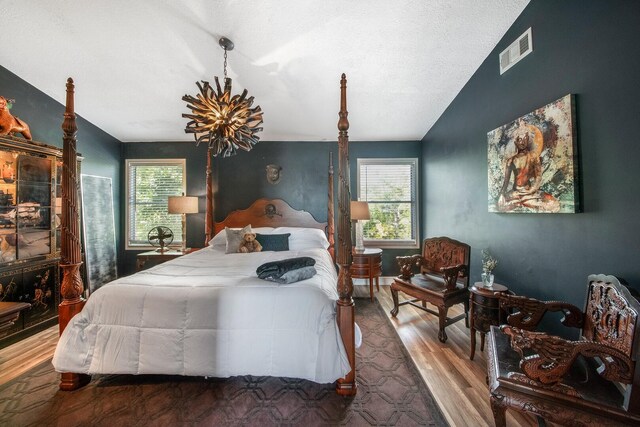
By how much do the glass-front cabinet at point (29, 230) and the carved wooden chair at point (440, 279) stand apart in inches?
160

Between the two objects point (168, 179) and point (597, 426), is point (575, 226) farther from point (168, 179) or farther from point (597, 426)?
point (168, 179)

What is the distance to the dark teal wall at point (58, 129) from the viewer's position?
2.97m

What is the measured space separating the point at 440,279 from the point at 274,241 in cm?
219

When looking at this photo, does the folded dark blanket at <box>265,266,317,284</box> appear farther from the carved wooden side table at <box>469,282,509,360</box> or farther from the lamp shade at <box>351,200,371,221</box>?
the lamp shade at <box>351,200,371,221</box>

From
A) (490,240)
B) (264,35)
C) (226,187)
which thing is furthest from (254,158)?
(490,240)

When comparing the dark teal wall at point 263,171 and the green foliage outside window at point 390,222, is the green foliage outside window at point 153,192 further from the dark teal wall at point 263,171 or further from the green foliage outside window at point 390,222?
the green foliage outside window at point 390,222

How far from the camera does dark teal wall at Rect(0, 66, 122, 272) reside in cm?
297

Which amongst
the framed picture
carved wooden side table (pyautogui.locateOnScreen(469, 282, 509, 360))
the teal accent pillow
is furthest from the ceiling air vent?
the teal accent pillow

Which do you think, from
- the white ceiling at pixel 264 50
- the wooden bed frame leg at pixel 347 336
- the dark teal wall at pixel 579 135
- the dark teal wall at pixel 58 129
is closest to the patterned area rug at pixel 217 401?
the wooden bed frame leg at pixel 347 336

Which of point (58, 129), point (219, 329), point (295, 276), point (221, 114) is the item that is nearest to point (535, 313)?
point (295, 276)

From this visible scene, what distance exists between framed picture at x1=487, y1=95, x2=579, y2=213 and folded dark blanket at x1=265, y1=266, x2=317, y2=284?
1.95m

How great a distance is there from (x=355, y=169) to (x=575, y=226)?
3031mm

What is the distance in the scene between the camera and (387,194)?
4543mm

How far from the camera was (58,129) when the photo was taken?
11.3 feet
